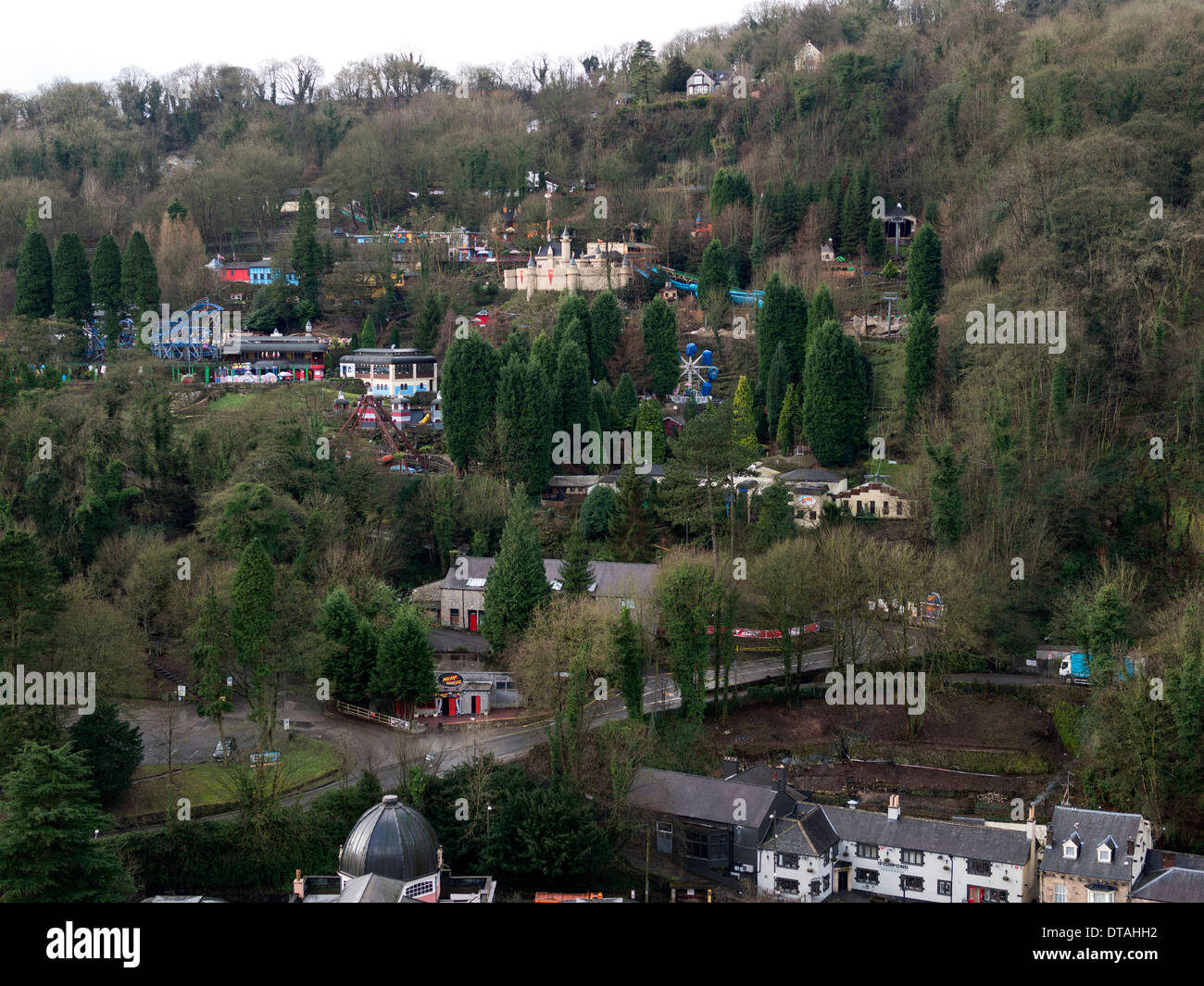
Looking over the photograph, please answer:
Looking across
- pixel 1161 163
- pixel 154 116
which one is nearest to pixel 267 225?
pixel 154 116

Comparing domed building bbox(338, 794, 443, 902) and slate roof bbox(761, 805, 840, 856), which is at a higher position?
domed building bbox(338, 794, 443, 902)

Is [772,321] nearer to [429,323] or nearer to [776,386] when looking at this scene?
[776,386]

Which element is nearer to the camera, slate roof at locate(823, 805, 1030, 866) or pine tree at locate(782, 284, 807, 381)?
slate roof at locate(823, 805, 1030, 866)

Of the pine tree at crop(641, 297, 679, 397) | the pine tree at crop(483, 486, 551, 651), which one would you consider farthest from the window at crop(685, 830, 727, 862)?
the pine tree at crop(641, 297, 679, 397)

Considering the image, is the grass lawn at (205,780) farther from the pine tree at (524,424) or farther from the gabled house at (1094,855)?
the gabled house at (1094,855)

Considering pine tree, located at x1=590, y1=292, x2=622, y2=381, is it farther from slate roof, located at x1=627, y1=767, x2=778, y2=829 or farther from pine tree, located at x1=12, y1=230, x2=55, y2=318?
slate roof, located at x1=627, y1=767, x2=778, y2=829

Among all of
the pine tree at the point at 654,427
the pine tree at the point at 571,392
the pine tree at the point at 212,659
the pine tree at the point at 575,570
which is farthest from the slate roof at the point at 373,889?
the pine tree at the point at 571,392

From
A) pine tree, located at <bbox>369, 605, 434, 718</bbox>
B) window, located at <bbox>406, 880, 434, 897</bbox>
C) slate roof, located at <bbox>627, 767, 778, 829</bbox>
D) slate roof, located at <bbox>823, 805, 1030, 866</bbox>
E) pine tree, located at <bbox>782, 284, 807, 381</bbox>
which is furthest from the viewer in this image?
pine tree, located at <bbox>782, 284, 807, 381</bbox>
